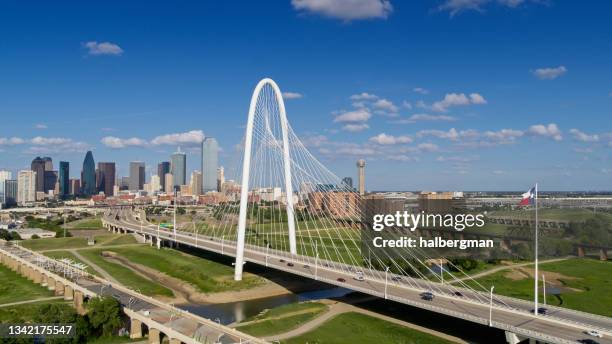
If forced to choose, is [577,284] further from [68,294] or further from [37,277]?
[37,277]

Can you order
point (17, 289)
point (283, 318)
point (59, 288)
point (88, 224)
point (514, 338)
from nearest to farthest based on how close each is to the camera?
point (514, 338) < point (283, 318) < point (59, 288) < point (17, 289) < point (88, 224)

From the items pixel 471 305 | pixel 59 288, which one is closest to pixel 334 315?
pixel 471 305

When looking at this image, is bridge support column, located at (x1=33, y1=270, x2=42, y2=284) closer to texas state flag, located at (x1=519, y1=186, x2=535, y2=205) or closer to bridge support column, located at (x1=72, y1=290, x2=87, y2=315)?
bridge support column, located at (x1=72, y1=290, x2=87, y2=315)

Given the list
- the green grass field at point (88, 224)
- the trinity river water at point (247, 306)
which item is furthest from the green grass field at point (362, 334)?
the green grass field at point (88, 224)

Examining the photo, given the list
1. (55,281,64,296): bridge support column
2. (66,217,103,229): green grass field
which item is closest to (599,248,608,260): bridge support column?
(55,281,64,296): bridge support column

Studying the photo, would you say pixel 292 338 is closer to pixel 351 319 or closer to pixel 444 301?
pixel 351 319

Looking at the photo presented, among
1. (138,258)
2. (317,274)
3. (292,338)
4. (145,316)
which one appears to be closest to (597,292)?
(317,274)

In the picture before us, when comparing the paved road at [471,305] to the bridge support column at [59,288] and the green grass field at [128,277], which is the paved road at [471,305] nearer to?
the green grass field at [128,277]
